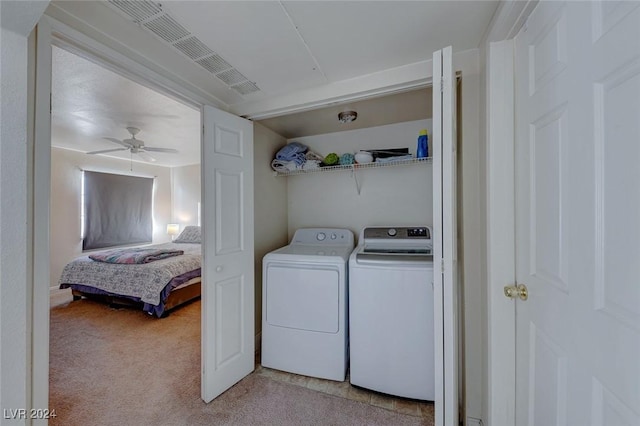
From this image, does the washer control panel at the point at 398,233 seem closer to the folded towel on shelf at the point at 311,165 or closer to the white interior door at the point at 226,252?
the folded towel on shelf at the point at 311,165

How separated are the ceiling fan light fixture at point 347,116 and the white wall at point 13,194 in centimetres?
172

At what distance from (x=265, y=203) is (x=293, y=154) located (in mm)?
558

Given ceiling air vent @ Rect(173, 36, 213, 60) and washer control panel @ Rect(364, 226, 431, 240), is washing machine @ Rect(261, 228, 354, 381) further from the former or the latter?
ceiling air vent @ Rect(173, 36, 213, 60)

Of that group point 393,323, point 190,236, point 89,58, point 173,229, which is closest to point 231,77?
point 89,58

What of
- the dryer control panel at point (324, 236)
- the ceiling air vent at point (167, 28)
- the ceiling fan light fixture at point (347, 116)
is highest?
the ceiling air vent at point (167, 28)

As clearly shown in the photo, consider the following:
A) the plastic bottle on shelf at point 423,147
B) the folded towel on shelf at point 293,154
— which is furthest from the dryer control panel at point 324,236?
the plastic bottle on shelf at point 423,147


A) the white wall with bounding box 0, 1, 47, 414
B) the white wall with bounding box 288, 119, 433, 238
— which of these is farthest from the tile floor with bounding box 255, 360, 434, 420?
the white wall with bounding box 0, 1, 47, 414

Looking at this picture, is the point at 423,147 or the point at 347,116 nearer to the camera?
the point at 423,147

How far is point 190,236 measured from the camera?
5.04 meters

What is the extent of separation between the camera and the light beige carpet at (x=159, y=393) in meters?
1.51

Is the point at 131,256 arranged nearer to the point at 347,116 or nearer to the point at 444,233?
the point at 347,116

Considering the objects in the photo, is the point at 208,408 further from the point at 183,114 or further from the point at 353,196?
the point at 183,114

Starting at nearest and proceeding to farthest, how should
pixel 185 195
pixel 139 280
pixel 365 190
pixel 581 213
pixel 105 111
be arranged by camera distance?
pixel 581 213 < pixel 365 190 < pixel 105 111 < pixel 139 280 < pixel 185 195

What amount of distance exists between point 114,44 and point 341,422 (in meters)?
2.48
